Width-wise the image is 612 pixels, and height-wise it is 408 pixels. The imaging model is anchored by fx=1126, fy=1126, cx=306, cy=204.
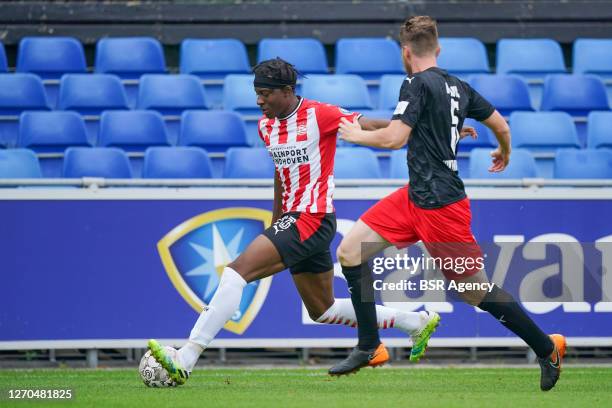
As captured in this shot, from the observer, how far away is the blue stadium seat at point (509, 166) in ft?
34.9

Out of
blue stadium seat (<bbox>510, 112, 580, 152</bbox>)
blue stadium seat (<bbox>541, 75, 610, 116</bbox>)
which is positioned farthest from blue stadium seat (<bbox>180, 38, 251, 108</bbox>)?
blue stadium seat (<bbox>541, 75, 610, 116</bbox>)

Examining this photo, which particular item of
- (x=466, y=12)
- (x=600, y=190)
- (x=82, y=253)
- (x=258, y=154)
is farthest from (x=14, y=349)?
(x=466, y=12)

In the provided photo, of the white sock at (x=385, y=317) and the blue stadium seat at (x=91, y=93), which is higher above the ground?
the blue stadium seat at (x=91, y=93)

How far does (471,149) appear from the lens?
11.7m

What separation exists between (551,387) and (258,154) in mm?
4652

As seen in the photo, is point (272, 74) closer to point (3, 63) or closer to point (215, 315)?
point (215, 315)

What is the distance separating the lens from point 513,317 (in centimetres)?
650

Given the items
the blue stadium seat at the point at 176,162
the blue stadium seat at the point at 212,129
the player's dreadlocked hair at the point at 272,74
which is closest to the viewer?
the player's dreadlocked hair at the point at 272,74

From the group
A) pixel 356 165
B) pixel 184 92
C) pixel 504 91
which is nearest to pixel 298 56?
pixel 184 92

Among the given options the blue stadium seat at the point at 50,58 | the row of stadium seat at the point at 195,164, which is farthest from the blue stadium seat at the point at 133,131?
the blue stadium seat at the point at 50,58

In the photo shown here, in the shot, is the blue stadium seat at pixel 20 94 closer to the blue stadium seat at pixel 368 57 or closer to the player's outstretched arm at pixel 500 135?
the blue stadium seat at pixel 368 57

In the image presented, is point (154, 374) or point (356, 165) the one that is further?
point (356, 165)

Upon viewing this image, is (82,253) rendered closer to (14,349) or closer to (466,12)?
(14,349)

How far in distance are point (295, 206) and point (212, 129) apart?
4696mm
